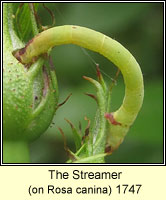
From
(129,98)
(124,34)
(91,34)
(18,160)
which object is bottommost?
(18,160)

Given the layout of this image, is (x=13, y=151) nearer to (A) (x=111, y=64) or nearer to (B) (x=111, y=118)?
(B) (x=111, y=118)

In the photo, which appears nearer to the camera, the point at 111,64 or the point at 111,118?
the point at 111,118

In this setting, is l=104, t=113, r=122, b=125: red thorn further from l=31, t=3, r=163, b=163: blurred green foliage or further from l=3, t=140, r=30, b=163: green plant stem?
l=31, t=3, r=163, b=163: blurred green foliage

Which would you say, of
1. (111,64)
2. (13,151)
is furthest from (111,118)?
(111,64)

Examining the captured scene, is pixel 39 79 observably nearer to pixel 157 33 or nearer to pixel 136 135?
pixel 136 135

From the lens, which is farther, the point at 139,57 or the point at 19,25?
the point at 139,57

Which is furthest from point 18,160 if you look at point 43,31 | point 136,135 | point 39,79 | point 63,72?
point 63,72

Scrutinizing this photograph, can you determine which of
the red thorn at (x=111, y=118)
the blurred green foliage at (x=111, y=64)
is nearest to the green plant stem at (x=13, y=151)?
the red thorn at (x=111, y=118)

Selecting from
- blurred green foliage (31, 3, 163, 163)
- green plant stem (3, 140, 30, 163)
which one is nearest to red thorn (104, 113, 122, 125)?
green plant stem (3, 140, 30, 163)
